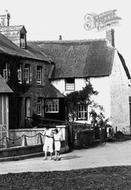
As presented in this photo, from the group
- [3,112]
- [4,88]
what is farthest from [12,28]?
[3,112]

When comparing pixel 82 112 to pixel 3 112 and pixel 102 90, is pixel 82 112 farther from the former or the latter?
pixel 3 112

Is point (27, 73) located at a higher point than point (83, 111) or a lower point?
higher

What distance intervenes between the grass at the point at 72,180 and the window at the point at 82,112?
86.1ft

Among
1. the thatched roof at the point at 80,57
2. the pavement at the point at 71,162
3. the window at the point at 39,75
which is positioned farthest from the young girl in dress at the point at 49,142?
the thatched roof at the point at 80,57

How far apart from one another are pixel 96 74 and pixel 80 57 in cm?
312

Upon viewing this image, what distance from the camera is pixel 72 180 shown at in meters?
16.6

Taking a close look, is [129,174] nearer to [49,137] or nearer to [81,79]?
[49,137]

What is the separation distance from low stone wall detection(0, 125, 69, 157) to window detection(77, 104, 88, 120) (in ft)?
49.8

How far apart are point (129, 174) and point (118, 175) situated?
1.51 feet

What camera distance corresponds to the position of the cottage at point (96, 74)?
147ft

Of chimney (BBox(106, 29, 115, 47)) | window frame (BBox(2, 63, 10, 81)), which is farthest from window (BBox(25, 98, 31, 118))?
chimney (BBox(106, 29, 115, 47))

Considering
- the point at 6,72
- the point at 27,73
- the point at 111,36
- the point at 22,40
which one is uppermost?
the point at 111,36

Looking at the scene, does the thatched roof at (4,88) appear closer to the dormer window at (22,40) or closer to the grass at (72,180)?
the dormer window at (22,40)

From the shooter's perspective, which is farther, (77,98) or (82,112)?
(82,112)
